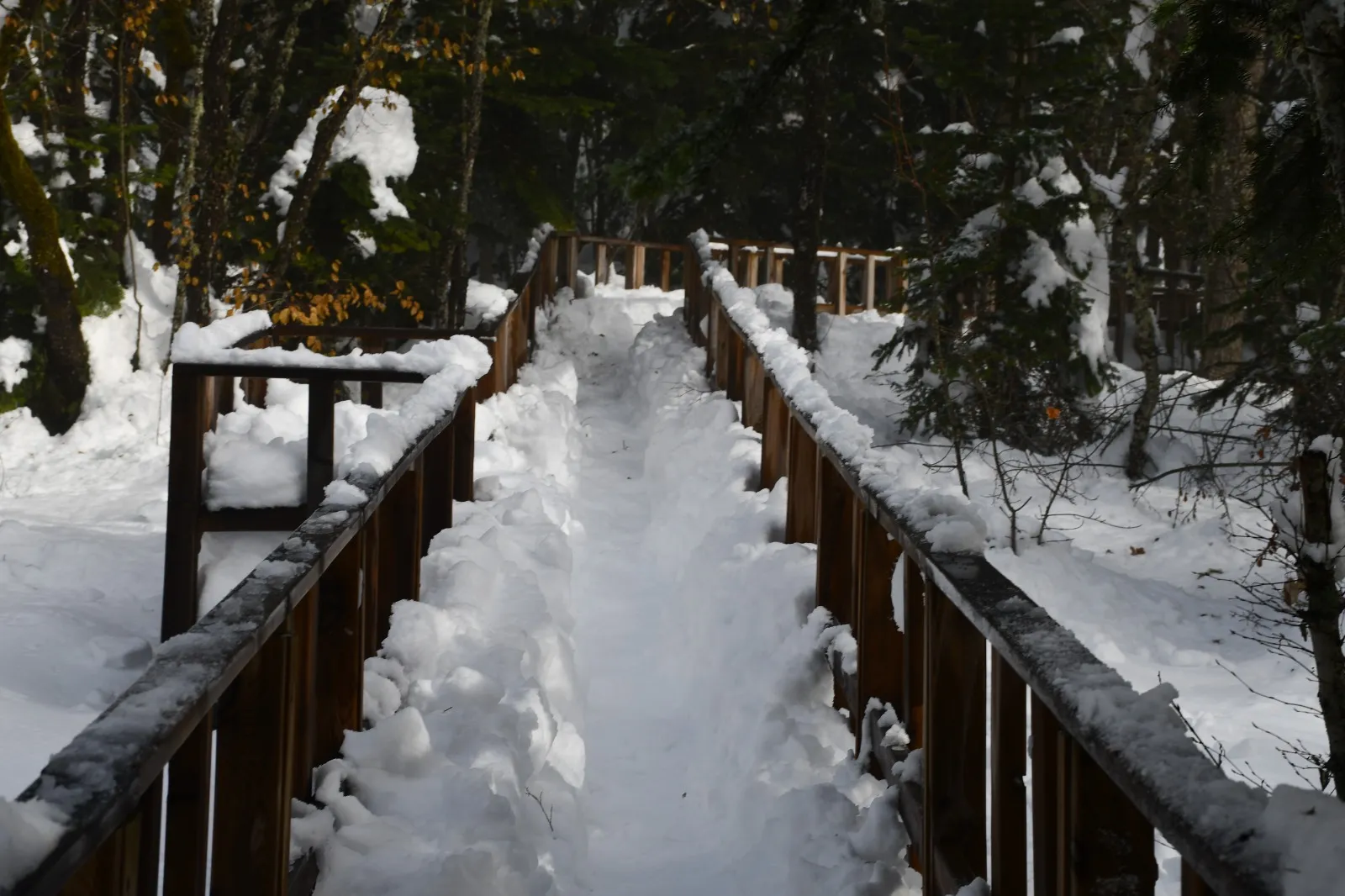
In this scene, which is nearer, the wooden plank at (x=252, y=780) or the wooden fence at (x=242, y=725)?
the wooden fence at (x=242, y=725)

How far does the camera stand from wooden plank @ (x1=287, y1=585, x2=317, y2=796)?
3176mm

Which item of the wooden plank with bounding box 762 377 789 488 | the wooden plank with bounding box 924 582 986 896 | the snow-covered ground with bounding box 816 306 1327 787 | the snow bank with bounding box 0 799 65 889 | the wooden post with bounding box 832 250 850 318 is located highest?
the wooden post with bounding box 832 250 850 318

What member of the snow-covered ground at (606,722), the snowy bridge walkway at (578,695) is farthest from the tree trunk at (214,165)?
the snow-covered ground at (606,722)

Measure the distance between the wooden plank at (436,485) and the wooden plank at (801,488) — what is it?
1713mm

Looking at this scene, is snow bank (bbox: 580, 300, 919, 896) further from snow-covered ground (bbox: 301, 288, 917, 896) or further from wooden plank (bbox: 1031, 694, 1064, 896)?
wooden plank (bbox: 1031, 694, 1064, 896)

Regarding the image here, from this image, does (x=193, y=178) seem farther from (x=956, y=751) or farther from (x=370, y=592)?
(x=956, y=751)

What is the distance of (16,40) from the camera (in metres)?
13.5

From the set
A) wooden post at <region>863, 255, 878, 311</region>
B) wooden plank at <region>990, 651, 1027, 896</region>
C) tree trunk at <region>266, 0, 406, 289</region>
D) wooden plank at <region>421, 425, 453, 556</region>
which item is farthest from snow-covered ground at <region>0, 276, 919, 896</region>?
Answer: wooden post at <region>863, 255, 878, 311</region>

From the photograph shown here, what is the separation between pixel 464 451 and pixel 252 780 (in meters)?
4.56

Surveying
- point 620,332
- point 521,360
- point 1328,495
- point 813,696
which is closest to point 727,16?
point 620,332

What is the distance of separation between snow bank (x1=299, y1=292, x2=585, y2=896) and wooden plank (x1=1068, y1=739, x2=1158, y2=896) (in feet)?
5.53

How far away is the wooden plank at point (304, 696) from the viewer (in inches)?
125

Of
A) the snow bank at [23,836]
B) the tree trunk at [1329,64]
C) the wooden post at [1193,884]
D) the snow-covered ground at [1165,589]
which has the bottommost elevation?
the snow-covered ground at [1165,589]

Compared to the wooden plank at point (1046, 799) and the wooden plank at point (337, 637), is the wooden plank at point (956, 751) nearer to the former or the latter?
the wooden plank at point (1046, 799)
